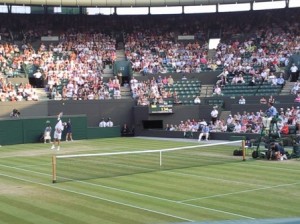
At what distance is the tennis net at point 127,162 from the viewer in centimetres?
1822

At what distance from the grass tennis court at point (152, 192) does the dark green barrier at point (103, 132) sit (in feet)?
50.8

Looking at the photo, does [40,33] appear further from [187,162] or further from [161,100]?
[187,162]

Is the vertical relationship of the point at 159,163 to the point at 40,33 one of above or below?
below

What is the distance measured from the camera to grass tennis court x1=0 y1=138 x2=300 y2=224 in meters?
11.8

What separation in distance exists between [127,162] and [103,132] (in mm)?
17438

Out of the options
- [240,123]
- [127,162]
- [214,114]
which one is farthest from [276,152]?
[214,114]

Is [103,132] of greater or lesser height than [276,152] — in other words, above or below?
below

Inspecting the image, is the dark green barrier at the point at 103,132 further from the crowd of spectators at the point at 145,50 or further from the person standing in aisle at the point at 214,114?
the person standing in aisle at the point at 214,114

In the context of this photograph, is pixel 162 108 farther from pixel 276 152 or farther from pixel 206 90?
pixel 276 152

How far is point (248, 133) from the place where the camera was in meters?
32.6

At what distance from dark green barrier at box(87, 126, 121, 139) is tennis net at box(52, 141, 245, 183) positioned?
44.2 feet

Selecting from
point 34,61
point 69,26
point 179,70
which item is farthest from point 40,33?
point 179,70

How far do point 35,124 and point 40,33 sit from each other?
52.8ft

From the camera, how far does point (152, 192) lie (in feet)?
48.4
